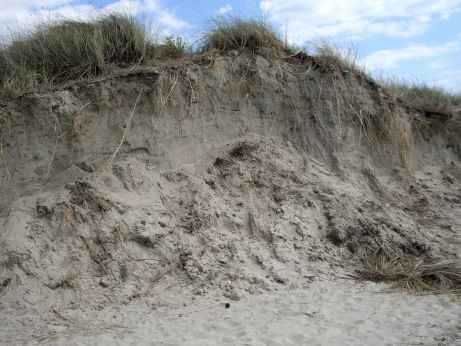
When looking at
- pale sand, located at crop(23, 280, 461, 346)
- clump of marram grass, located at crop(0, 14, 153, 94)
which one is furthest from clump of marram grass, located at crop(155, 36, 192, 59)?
pale sand, located at crop(23, 280, 461, 346)

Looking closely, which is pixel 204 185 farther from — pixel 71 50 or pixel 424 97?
pixel 424 97

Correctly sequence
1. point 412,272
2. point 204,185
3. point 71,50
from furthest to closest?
point 71,50
point 204,185
point 412,272

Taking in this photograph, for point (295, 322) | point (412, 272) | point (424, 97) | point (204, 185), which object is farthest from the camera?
point (424, 97)

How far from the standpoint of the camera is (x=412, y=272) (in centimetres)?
570

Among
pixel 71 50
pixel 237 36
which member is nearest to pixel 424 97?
pixel 237 36

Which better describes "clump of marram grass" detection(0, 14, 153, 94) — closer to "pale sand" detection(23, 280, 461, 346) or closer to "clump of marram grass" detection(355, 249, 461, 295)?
"pale sand" detection(23, 280, 461, 346)

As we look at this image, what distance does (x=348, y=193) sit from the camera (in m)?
7.06

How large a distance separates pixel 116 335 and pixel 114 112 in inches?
118

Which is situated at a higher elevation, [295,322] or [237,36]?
[237,36]

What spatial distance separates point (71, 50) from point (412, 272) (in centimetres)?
503

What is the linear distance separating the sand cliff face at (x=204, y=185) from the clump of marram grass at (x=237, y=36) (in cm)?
22

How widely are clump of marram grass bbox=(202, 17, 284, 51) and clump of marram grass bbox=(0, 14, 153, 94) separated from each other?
0.95m

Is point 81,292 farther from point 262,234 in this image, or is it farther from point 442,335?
point 442,335

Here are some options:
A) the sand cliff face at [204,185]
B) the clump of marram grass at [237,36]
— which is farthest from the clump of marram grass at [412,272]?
the clump of marram grass at [237,36]
